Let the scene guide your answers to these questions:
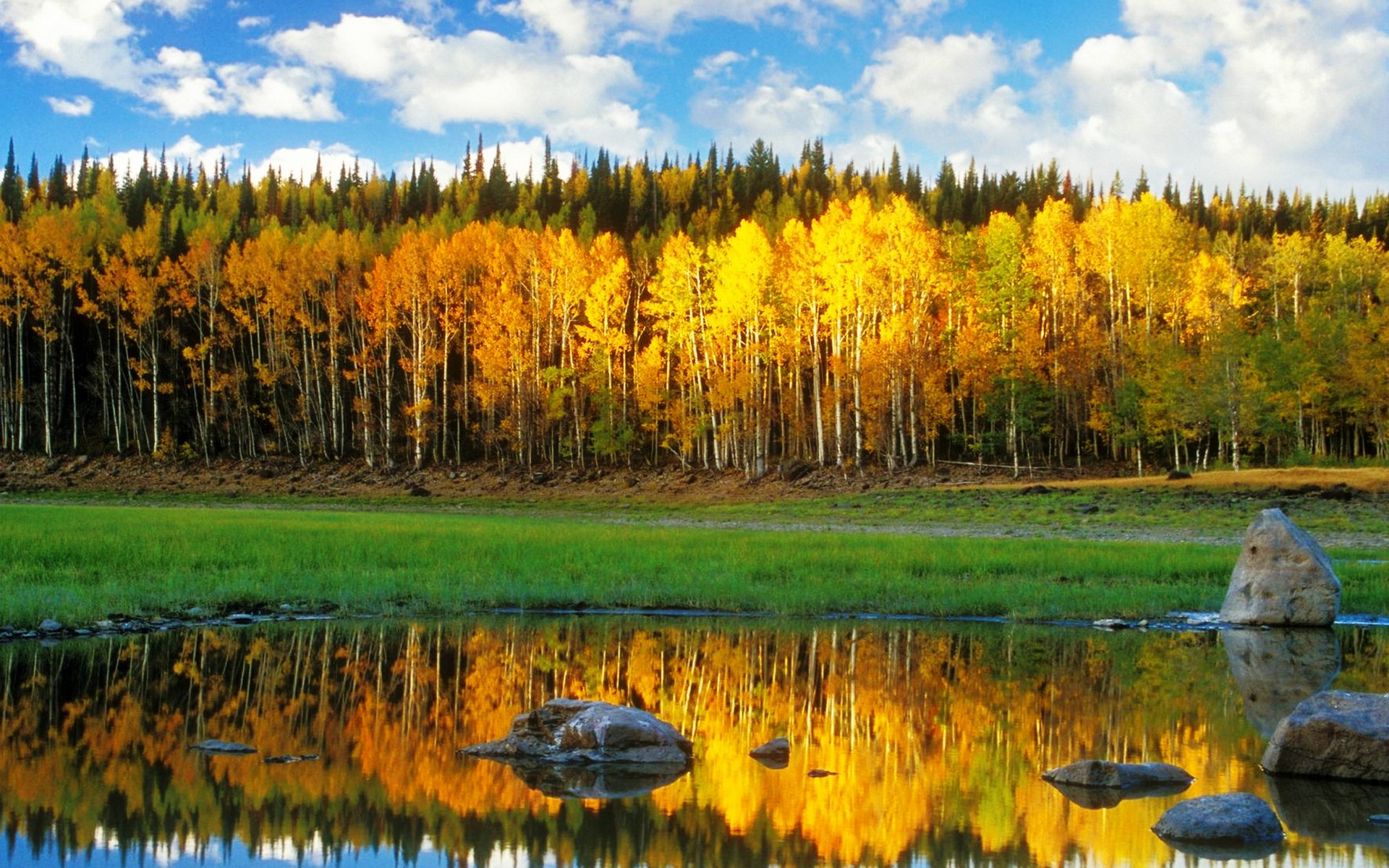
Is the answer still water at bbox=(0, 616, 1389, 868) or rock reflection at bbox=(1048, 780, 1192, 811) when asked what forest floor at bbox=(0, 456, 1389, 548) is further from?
rock reflection at bbox=(1048, 780, 1192, 811)

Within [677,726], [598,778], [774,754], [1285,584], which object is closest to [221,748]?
[598,778]

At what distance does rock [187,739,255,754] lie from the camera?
8950 mm

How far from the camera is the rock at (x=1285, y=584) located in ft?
58.3

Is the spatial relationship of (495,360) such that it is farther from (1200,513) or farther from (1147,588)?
(1147,588)

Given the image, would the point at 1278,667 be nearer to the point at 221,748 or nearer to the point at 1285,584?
the point at 1285,584

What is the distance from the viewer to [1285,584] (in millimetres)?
17859

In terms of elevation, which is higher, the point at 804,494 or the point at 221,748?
the point at 221,748

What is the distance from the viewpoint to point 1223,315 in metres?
61.0

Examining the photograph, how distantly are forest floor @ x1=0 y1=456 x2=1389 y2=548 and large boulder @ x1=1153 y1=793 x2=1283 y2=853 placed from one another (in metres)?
23.9

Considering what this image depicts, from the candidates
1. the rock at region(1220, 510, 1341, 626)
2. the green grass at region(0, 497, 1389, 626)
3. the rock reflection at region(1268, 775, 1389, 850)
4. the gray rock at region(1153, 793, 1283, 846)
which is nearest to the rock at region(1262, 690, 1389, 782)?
the rock reflection at region(1268, 775, 1389, 850)

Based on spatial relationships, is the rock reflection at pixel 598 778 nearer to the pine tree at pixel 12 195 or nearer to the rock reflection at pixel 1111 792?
the rock reflection at pixel 1111 792

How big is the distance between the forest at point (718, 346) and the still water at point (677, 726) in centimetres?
3748

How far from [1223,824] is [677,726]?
4.74m

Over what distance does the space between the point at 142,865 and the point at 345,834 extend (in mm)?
1144
